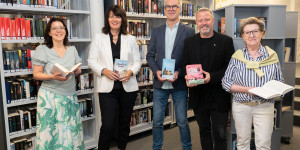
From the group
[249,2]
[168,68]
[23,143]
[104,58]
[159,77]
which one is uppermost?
[249,2]

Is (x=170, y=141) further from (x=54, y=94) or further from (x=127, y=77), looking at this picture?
(x=54, y=94)

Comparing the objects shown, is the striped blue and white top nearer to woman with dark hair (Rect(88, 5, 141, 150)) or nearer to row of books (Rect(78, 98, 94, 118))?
woman with dark hair (Rect(88, 5, 141, 150))

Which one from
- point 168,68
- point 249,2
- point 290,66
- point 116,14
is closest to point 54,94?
point 116,14

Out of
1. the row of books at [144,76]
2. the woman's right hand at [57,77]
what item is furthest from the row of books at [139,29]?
the woman's right hand at [57,77]

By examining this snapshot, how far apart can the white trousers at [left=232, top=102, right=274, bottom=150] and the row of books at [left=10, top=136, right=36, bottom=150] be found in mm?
2383

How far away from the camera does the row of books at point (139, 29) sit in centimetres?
396

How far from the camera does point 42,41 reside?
3016 mm

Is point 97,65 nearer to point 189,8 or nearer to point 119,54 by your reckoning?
point 119,54

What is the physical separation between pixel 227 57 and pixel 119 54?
3.84 feet

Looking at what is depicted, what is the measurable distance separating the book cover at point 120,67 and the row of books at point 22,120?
1165mm

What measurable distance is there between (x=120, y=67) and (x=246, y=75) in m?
1.30

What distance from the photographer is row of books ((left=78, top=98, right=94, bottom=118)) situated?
11.4 ft

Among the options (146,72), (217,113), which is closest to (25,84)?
(146,72)

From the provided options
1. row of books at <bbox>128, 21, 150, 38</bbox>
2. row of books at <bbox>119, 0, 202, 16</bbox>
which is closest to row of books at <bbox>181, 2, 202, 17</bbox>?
row of books at <bbox>119, 0, 202, 16</bbox>
